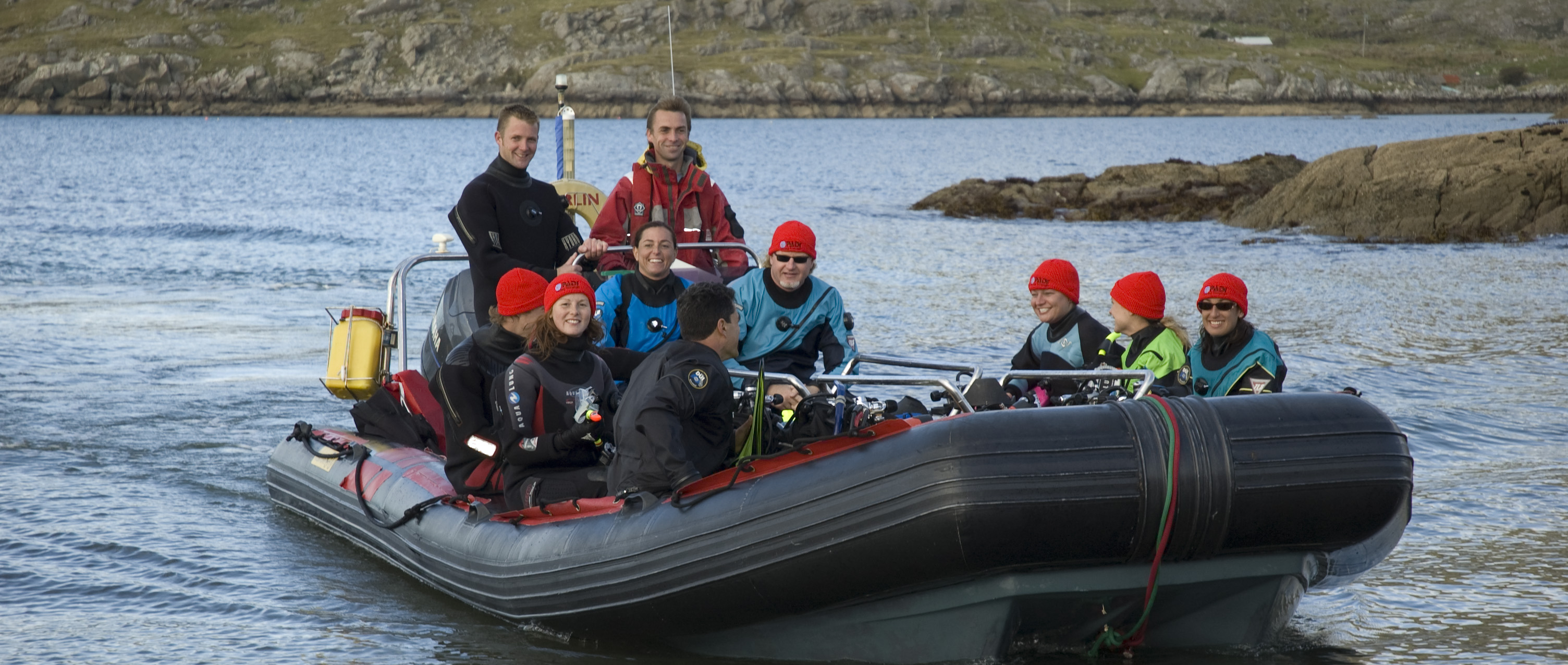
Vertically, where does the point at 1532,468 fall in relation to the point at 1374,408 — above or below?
below

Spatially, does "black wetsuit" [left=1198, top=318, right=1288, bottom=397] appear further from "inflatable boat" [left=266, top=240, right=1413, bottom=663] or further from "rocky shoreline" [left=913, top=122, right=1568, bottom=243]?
"rocky shoreline" [left=913, top=122, right=1568, bottom=243]

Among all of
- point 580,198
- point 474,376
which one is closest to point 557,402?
point 474,376

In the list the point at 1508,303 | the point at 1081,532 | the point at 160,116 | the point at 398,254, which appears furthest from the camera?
the point at 160,116

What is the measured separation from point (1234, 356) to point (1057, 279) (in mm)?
765

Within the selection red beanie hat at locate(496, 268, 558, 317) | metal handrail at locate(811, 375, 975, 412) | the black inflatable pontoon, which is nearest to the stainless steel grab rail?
metal handrail at locate(811, 375, 975, 412)

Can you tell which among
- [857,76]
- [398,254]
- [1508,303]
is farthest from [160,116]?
[1508,303]

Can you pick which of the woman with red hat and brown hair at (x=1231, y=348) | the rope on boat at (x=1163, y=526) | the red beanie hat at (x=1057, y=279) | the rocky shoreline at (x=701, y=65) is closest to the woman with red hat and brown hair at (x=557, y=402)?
the red beanie hat at (x=1057, y=279)

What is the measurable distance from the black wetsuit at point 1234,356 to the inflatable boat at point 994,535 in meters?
0.75

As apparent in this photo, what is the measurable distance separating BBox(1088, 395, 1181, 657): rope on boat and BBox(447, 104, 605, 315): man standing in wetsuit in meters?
2.90

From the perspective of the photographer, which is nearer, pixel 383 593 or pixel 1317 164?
pixel 383 593

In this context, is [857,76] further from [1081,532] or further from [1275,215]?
[1081,532]

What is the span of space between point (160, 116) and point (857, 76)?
2158 inches

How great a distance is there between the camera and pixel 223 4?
13012 centimetres

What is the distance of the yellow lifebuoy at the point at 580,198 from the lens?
8.19m
